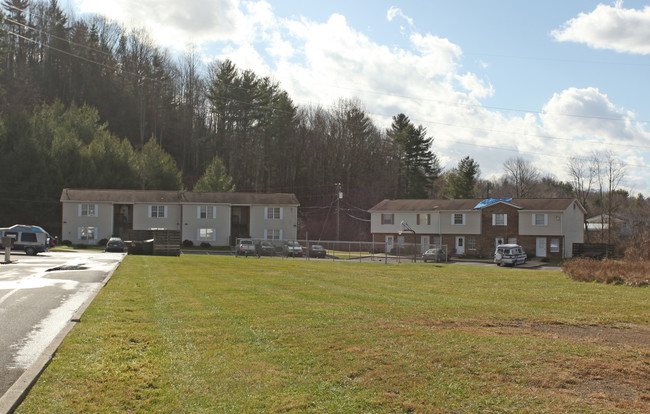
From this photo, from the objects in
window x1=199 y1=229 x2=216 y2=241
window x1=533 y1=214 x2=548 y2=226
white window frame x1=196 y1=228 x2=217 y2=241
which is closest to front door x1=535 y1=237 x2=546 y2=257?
window x1=533 y1=214 x2=548 y2=226

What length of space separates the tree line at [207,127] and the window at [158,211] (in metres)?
11.2

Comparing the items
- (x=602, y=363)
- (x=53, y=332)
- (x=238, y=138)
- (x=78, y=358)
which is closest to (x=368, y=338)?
(x=602, y=363)

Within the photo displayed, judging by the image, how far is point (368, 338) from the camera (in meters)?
9.78

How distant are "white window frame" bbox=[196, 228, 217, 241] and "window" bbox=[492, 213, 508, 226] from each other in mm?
31739

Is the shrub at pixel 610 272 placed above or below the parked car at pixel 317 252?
above

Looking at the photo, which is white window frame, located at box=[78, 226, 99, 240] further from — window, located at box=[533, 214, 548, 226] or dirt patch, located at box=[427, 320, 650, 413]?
dirt patch, located at box=[427, 320, 650, 413]

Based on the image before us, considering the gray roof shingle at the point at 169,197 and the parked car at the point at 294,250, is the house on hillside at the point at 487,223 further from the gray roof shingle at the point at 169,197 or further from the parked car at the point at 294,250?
the gray roof shingle at the point at 169,197

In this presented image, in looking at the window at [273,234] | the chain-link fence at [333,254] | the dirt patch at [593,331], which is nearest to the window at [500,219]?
the chain-link fence at [333,254]

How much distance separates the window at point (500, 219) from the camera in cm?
6059

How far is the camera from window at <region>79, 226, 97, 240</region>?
6500 centimetres

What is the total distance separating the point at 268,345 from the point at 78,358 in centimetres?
296

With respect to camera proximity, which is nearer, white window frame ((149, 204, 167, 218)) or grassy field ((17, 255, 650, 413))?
grassy field ((17, 255, 650, 413))

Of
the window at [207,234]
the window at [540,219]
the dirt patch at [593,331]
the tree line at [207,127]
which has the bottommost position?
the dirt patch at [593,331]

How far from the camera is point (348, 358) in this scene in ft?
27.6
